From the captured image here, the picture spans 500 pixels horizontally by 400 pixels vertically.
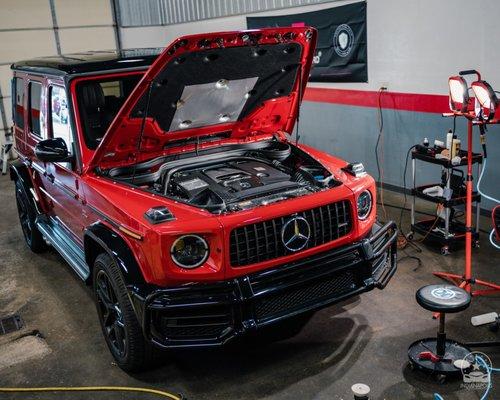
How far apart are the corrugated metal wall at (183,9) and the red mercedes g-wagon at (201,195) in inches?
156

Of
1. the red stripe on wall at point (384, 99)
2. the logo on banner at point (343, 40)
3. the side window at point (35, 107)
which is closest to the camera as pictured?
the side window at point (35, 107)

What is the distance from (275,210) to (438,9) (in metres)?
3.81

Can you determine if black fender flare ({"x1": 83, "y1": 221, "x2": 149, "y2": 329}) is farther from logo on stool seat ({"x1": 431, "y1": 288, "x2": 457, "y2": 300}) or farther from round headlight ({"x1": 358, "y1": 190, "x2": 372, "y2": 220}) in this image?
logo on stool seat ({"x1": 431, "y1": 288, "x2": 457, "y2": 300})

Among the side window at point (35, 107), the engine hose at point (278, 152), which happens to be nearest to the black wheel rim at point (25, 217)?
the side window at point (35, 107)

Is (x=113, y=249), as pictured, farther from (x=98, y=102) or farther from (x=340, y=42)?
(x=340, y=42)

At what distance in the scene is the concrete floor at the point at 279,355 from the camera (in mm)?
2916

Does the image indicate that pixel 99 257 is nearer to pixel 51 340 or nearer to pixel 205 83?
pixel 51 340

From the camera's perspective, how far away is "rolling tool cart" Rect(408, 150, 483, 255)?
448cm

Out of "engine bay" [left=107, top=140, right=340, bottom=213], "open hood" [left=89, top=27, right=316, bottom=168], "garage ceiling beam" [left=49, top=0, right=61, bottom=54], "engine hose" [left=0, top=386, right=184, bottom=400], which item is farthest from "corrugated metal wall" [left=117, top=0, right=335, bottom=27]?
"engine hose" [left=0, top=386, right=184, bottom=400]

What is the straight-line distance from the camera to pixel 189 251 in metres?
2.70

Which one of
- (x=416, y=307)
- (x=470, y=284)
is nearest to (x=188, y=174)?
(x=416, y=307)

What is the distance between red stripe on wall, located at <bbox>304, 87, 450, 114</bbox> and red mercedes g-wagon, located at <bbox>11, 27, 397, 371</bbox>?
239 centimetres

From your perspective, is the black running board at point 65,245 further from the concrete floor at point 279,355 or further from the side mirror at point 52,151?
the side mirror at point 52,151

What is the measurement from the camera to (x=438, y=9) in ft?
17.7
